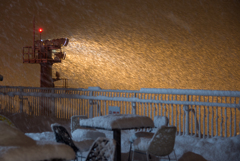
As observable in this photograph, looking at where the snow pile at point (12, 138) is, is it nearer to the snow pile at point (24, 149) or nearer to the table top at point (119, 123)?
the snow pile at point (24, 149)

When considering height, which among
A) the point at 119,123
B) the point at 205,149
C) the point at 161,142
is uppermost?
the point at 119,123

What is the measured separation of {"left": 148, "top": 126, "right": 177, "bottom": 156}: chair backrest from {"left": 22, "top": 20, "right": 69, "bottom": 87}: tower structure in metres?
18.0

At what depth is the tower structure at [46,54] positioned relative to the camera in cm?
2120

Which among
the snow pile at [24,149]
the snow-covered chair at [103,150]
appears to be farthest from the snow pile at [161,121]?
the snow pile at [24,149]

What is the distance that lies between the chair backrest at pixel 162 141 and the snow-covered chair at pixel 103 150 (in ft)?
5.49

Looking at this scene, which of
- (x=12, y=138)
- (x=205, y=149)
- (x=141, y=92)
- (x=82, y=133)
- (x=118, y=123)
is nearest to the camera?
(x=12, y=138)

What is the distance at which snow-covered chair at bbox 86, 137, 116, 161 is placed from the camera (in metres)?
2.52

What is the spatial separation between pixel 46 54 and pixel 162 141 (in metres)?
18.7

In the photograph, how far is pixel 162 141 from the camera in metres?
4.21

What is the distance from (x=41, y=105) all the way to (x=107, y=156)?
423 inches

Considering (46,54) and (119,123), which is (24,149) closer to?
(119,123)

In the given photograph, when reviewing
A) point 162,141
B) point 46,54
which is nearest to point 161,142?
point 162,141

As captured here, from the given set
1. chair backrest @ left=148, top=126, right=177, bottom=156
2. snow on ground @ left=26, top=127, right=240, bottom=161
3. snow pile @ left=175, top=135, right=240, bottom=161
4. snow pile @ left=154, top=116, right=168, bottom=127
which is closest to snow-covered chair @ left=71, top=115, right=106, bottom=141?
snow on ground @ left=26, top=127, right=240, bottom=161

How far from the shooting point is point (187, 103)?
6.89 metres
